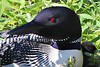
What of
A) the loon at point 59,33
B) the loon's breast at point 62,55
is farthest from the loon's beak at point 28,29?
the loon's breast at point 62,55

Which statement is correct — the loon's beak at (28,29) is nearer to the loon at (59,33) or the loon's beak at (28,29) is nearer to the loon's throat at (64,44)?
the loon at (59,33)

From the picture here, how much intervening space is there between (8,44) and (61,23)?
45cm

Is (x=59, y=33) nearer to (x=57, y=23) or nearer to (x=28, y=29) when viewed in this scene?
(x=57, y=23)

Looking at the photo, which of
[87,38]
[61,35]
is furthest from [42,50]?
[87,38]

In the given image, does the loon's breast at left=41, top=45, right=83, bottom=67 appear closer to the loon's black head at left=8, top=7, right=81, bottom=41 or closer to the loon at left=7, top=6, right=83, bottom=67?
the loon at left=7, top=6, right=83, bottom=67

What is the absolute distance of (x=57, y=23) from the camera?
1.60m

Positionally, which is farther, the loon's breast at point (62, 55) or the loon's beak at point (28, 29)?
the loon's breast at point (62, 55)

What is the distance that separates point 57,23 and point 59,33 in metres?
0.08

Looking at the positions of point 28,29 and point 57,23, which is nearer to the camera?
point 28,29

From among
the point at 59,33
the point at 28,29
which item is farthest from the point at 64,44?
the point at 28,29

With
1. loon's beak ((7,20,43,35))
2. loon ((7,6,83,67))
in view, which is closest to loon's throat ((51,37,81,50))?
loon ((7,6,83,67))

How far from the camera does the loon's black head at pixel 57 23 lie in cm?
156

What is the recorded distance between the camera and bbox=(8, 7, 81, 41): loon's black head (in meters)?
1.56

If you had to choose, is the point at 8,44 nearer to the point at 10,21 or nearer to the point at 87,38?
the point at 10,21
